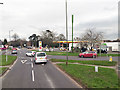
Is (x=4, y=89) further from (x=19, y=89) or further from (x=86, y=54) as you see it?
(x=86, y=54)

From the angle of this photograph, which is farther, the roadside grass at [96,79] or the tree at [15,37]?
the tree at [15,37]

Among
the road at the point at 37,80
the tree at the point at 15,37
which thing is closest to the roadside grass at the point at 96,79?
the road at the point at 37,80

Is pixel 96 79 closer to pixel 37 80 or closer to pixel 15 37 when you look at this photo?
pixel 37 80

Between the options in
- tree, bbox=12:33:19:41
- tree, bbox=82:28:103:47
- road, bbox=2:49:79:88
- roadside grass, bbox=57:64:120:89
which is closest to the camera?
roadside grass, bbox=57:64:120:89

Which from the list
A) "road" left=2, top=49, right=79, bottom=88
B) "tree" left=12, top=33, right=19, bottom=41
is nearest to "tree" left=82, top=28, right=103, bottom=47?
"road" left=2, top=49, right=79, bottom=88

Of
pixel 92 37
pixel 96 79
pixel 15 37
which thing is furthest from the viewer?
pixel 15 37

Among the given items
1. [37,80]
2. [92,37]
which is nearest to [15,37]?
[92,37]

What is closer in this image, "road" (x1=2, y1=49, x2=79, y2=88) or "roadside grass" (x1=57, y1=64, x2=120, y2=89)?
"roadside grass" (x1=57, y1=64, x2=120, y2=89)

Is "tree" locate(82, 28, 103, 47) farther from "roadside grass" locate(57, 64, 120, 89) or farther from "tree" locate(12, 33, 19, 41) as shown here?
"tree" locate(12, 33, 19, 41)

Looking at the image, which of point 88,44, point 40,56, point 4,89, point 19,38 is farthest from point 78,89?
point 19,38

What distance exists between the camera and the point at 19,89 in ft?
24.8

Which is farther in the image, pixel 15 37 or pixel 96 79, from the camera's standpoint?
pixel 15 37

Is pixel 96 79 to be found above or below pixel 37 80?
above

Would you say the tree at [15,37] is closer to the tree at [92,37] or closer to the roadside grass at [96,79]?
the tree at [92,37]
